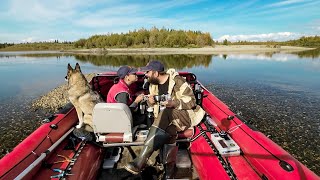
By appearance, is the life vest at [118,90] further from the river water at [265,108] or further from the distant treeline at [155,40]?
the distant treeline at [155,40]

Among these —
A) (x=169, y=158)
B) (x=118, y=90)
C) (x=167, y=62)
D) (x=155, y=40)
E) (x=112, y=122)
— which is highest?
(x=155, y=40)

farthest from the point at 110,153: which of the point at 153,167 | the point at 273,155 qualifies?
the point at 273,155

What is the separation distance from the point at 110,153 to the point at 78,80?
5.28 feet

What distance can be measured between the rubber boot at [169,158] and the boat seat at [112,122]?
0.60m

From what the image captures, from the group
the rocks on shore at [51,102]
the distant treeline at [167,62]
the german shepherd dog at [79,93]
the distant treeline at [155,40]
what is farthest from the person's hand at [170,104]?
the distant treeline at [155,40]

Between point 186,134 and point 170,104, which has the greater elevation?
point 170,104

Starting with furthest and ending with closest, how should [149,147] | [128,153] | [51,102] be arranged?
[51,102], [128,153], [149,147]

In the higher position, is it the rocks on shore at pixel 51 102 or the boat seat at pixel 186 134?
the boat seat at pixel 186 134

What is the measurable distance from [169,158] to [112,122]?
110 cm

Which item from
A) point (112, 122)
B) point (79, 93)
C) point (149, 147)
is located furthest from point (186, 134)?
point (79, 93)

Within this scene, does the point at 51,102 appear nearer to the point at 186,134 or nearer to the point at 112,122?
the point at 112,122

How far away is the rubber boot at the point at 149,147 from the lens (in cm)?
333

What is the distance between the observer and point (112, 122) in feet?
11.9

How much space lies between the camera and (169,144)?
150 inches
